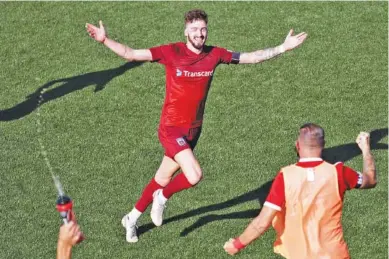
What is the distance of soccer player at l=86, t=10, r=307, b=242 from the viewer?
1098cm

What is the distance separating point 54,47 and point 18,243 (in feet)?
18.9

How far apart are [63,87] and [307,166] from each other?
745 centimetres

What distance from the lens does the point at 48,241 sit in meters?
11.4

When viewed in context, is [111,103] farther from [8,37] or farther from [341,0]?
[341,0]

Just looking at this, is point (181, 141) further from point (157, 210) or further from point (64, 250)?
point (64, 250)

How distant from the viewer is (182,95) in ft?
36.7

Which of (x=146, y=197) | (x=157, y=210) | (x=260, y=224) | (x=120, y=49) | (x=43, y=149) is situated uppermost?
(x=120, y=49)

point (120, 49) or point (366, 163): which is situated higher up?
point (120, 49)

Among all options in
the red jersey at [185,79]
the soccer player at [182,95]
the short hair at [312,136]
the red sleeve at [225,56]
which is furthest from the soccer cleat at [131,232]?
the short hair at [312,136]

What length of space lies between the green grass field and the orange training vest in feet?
8.05

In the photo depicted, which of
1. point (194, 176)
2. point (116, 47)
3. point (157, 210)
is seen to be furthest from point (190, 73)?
point (157, 210)

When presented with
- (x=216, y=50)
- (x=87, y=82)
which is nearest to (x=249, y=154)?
(x=216, y=50)

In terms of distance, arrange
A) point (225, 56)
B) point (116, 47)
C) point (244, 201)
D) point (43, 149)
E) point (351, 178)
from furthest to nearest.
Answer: point (43, 149), point (244, 201), point (225, 56), point (116, 47), point (351, 178)

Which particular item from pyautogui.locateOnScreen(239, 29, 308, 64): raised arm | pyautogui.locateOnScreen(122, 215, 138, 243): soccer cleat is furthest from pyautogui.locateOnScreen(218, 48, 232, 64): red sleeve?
pyautogui.locateOnScreen(122, 215, 138, 243): soccer cleat
